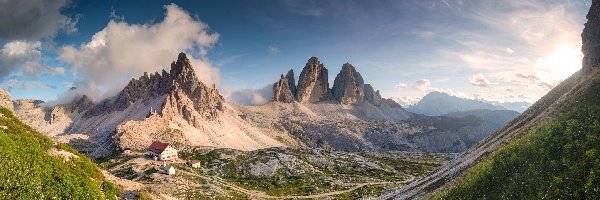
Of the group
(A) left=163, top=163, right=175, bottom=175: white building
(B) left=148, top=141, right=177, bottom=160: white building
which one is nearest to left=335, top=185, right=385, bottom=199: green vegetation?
(A) left=163, top=163, right=175, bottom=175: white building

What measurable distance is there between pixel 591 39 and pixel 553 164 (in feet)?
197

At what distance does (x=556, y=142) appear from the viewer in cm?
4003

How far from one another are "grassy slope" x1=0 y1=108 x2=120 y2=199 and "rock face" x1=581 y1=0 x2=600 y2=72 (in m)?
79.4

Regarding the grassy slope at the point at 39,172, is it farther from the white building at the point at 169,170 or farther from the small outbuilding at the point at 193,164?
the small outbuilding at the point at 193,164

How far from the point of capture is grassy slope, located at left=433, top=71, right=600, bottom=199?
32938mm

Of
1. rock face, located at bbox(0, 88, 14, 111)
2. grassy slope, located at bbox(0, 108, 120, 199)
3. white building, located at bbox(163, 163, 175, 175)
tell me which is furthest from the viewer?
white building, located at bbox(163, 163, 175, 175)

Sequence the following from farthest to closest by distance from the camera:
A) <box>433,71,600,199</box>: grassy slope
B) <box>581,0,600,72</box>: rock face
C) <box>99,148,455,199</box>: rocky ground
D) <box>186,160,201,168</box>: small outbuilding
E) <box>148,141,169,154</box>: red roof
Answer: <box>148,141,169,154</box>: red roof → <box>186,160,201,168</box>: small outbuilding → <box>99,148,455,199</box>: rocky ground → <box>581,0,600,72</box>: rock face → <box>433,71,600,199</box>: grassy slope

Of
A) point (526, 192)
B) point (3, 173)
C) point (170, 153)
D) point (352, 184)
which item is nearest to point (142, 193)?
point (3, 173)

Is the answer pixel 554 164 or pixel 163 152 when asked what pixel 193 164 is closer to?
pixel 163 152

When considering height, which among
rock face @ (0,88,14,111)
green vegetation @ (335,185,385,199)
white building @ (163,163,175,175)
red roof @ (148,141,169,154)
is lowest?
green vegetation @ (335,185,385,199)

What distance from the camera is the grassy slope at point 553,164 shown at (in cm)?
3294

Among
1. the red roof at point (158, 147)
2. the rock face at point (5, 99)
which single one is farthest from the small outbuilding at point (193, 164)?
the rock face at point (5, 99)

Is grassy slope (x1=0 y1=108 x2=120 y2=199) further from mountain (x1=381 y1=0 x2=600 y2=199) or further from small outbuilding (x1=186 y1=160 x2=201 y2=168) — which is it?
small outbuilding (x1=186 y1=160 x2=201 y2=168)

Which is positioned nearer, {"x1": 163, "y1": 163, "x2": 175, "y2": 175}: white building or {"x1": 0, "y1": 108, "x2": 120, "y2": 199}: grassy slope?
{"x1": 0, "y1": 108, "x2": 120, "y2": 199}: grassy slope
